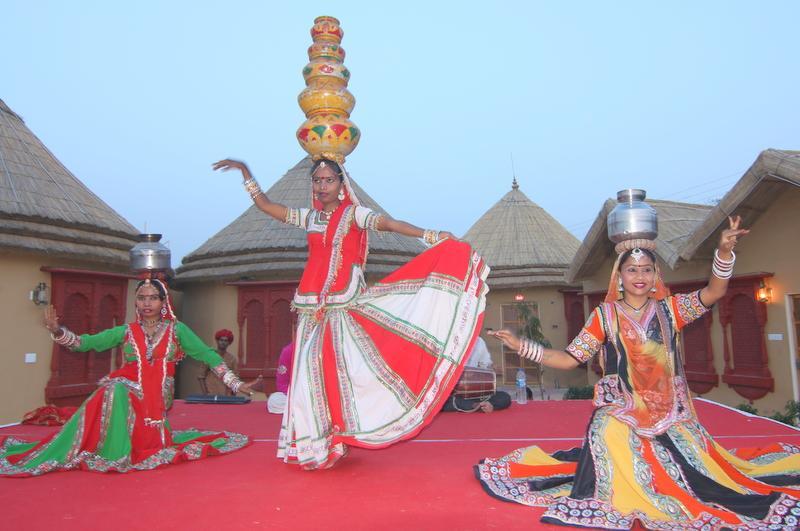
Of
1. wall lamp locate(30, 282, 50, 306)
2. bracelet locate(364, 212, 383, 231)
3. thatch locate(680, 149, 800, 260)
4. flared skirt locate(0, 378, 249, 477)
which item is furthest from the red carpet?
wall lamp locate(30, 282, 50, 306)

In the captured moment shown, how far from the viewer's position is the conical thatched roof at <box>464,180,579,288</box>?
1507cm

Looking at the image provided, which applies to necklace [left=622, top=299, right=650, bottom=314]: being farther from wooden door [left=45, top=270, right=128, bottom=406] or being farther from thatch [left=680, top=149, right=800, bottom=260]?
wooden door [left=45, top=270, right=128, bottom=406]

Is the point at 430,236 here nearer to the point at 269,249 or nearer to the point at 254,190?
the point at 254,190

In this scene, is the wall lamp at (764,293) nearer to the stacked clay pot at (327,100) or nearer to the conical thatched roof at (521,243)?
the conical thatched roof at (521,243)

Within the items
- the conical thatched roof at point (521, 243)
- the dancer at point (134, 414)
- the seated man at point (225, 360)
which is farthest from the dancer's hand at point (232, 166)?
the conical thatched roof at point (521, 243)

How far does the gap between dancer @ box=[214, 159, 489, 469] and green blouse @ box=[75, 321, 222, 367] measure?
99cm

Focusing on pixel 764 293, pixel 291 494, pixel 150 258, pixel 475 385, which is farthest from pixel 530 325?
pixel 291 494

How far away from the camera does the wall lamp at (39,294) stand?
805cm

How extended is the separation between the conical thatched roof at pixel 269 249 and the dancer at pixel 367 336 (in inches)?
269

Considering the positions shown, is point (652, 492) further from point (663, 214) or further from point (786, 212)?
point (663, 214)

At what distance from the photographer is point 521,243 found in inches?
646

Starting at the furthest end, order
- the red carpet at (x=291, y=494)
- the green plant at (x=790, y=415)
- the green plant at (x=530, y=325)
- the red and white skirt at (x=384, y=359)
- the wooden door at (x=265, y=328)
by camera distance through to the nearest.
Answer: the green plant at (x=530, y=325) < the wooden door at (x=265, y=328) < the green plant at (x=790, y=415) < the red and white skirt at (x=384, y=359) < the red carpet at (x=291, y=494)

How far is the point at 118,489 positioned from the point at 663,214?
10.4 meters

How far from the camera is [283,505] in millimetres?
2955
